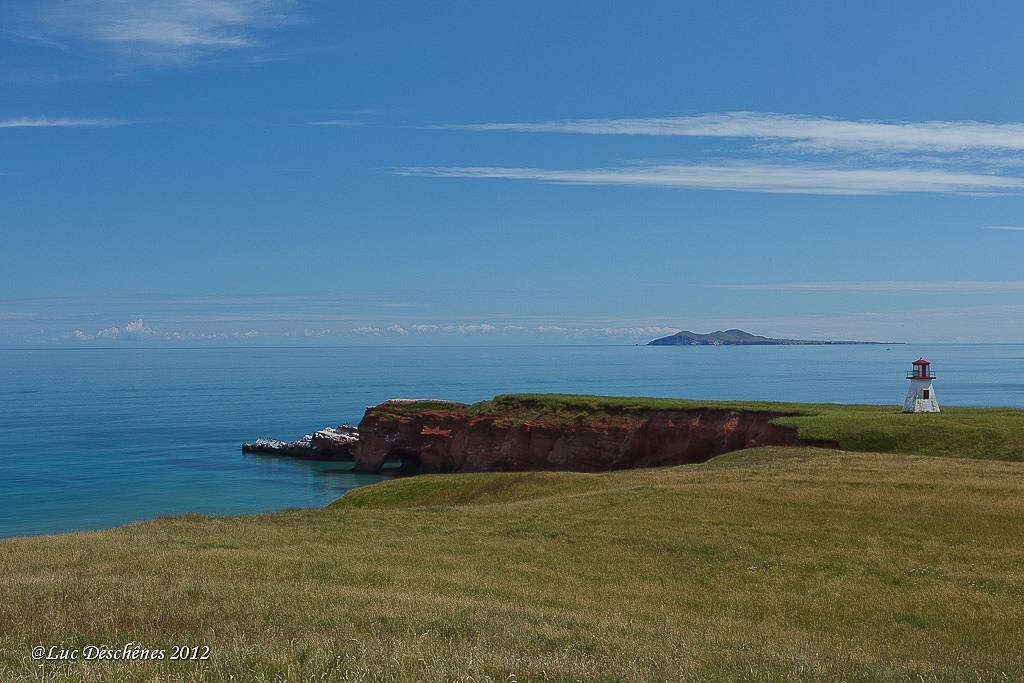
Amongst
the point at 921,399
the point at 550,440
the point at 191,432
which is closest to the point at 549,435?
the point at 550,440

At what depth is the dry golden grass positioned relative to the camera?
27.6 feet

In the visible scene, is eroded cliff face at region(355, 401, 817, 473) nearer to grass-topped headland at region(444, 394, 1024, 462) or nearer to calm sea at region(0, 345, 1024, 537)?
grass-topped headland at region(444, 394, 1024, 462)

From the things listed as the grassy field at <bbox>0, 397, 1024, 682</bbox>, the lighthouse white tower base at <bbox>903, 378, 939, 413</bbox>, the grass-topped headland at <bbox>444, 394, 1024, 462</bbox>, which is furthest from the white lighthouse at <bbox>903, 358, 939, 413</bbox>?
the grassy field at <bbox>0, 397, 1024, 682</bbox>

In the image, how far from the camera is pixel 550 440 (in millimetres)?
64062

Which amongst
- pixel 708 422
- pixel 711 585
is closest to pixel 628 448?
pixel 708 422

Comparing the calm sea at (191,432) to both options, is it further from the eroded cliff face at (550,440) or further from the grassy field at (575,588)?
the grassy field at (575,588)

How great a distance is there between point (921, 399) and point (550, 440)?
28654mm

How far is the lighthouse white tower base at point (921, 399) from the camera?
52.1 m

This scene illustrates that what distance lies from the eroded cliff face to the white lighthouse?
10.1m

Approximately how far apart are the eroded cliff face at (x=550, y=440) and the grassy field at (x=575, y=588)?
76.9ft

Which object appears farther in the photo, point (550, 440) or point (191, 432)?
point (191, 432)

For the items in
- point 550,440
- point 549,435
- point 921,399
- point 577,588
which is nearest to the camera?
point 577,588

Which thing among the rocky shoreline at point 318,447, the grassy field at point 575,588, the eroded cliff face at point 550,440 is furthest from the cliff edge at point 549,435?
the grassy field at point 575,588

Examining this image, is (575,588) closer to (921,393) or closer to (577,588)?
(577,588)
